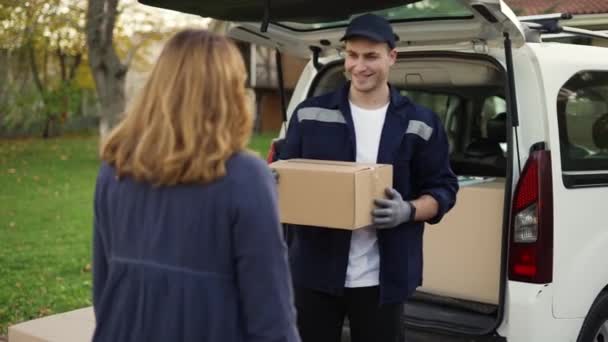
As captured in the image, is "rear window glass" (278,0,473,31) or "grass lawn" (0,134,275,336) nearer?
"rear window glass" (278,0,473,31)

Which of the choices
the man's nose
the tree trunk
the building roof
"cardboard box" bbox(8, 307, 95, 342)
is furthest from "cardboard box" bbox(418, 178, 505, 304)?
the tree trunk

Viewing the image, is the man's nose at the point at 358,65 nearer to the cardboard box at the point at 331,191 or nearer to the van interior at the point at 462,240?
the cardboard box at the point at 331,191

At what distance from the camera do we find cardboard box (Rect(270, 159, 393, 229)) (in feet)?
8.98

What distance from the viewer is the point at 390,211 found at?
277cm

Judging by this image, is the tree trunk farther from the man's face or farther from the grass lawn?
the man's face

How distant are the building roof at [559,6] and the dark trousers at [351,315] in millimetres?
3481

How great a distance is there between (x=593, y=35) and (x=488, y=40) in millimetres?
949

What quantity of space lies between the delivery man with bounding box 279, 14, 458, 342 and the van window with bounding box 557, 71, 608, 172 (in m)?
0.81

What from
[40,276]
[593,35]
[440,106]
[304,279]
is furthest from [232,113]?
[40,276]

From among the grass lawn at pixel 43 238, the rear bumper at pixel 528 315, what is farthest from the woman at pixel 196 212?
the grass lawn at pixel 43 238

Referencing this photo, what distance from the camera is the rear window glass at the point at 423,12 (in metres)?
3.35

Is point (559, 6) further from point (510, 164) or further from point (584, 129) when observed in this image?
point (510, 164)

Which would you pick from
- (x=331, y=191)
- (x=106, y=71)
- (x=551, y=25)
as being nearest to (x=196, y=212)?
(x=331, y=191)

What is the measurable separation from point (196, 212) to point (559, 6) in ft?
19.7
